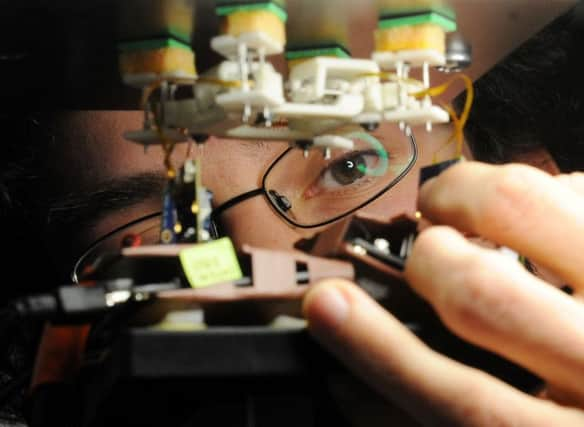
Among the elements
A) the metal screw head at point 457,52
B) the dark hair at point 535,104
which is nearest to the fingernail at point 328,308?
the metal screw head at point 457,52

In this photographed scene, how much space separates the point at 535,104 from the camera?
3.64 ft

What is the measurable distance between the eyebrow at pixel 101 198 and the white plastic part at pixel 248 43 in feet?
2.12

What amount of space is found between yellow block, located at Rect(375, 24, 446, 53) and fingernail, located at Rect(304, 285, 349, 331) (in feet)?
0.98

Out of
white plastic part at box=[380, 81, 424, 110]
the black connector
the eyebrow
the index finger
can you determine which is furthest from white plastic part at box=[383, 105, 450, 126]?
the eyebrow

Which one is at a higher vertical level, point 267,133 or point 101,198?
point 267,133

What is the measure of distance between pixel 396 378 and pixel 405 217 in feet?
0.55

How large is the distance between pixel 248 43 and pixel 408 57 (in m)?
0.17

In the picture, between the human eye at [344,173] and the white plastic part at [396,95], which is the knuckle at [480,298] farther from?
the human eye at [344,173]

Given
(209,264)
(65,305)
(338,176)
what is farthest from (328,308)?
(338,176)

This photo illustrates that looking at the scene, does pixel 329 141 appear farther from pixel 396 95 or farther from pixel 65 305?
pixel 65 305

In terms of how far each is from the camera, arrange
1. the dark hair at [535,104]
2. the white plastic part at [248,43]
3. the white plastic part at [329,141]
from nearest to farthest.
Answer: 1. the white plastic part at [248,43]
2. the white plastic part at [329,141]
3. the dark hair at [535,104]

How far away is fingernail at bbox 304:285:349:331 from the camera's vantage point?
0.47 m

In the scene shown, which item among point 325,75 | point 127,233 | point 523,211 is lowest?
point 127,233

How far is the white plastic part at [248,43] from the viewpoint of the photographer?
1.88 ft
